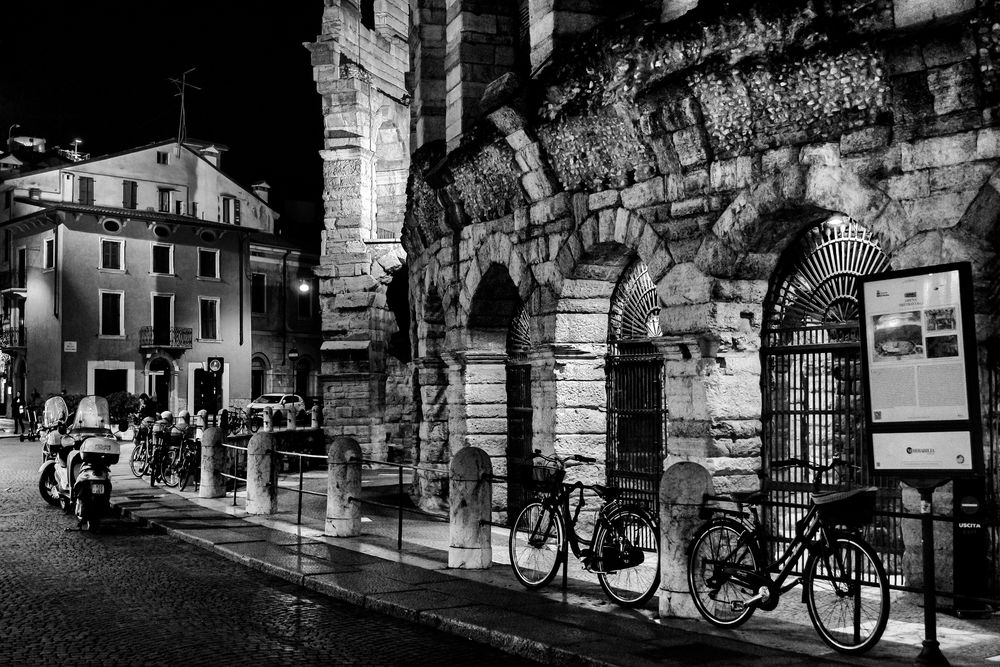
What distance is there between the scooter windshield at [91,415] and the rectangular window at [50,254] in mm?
30907

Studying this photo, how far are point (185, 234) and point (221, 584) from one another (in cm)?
3838

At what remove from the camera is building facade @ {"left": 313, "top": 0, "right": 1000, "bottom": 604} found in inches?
303

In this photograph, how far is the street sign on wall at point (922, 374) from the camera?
18.3ft

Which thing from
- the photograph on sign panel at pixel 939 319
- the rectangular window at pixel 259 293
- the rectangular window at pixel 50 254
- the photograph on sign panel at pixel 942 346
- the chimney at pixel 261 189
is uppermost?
the chimney at pixel 261 189

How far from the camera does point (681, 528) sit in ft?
23.5

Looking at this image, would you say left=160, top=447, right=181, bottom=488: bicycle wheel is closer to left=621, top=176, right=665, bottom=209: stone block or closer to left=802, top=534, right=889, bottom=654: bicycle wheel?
left=621, top=176, right=665, bottom=209: stone block

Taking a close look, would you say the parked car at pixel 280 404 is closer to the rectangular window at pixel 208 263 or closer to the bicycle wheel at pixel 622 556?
the rectangular window at pixel 208 263

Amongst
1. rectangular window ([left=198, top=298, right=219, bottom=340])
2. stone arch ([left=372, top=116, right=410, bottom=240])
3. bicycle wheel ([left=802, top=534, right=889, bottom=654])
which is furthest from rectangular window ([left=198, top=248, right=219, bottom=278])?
bicycle wheel ([left=802, top=534, right=889, bottom=654])

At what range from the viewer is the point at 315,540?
1089 cm

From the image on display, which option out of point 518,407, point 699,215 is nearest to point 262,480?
point 518,407

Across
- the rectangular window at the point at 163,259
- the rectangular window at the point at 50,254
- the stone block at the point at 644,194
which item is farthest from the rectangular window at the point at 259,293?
the stone block at the point at 644,194

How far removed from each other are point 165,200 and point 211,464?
31941mm

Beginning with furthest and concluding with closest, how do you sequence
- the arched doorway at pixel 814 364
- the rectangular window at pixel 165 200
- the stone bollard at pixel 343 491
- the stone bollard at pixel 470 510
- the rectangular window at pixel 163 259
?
the rectangular window at pixel 165 200 < the rectangular window at pixel 163 259 < the stone bollard at pixel 343 491 < the stone bollard at pixel 470 510 < the arched doorway at pixel 814 364

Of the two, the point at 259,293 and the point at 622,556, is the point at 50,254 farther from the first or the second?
the point at 622,556
